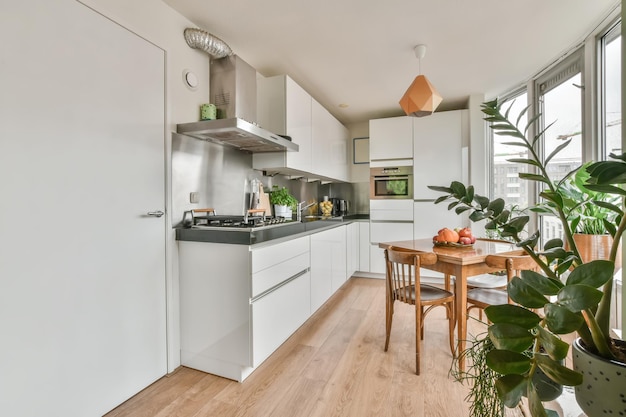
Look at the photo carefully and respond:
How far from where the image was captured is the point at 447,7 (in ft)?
6.66

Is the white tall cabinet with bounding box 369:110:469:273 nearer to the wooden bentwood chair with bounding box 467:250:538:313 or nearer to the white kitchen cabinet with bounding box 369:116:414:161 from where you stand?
the white kitchen cabinet with bounding box 369:116:414:161

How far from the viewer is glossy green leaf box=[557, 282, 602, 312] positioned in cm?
42

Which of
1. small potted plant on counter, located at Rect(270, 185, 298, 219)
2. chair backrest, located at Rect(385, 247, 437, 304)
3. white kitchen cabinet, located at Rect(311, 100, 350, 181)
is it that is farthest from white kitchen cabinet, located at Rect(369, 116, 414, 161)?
chair backrest, located at Rect(385, 247, 437, 304)

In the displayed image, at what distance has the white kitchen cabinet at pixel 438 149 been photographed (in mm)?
3869

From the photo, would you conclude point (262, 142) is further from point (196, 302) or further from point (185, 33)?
point (196, 302)

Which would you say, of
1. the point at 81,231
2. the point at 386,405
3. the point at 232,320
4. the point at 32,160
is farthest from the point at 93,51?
the point at 386,405

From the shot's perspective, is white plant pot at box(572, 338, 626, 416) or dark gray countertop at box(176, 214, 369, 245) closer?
white plant pot at box(572, 338, 626, 416)

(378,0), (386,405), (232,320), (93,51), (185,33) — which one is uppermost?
(378,0)

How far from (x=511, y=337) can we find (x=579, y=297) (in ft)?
0.38

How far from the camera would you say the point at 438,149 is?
13.0 feet

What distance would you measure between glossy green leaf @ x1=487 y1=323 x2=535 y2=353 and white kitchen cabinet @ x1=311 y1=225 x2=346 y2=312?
2251mm

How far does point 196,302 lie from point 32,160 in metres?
1.19

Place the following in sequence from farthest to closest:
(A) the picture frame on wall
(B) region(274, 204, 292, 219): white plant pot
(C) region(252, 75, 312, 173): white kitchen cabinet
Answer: (A) the picture frame on wall → (B) region(274, 204, 292, 219): white plant pot → (C) region(252, 75, 312, 173): white kitchen cabinet

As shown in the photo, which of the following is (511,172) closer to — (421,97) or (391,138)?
(391,138)
